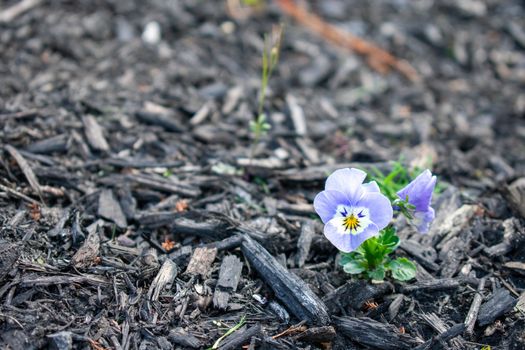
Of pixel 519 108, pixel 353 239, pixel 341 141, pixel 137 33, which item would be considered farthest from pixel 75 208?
pixel 519 108

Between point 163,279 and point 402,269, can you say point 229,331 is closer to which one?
point 163,279

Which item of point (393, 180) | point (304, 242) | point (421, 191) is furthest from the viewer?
point (393, 180)

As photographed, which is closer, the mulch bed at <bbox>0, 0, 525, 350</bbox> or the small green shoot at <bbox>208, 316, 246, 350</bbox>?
the small green shoot at <bbox>208, 316, 246, 350</bbox>

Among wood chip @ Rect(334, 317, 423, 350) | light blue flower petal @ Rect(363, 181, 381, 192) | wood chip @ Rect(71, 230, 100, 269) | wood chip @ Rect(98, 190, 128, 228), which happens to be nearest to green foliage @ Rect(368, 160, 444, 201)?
light blue flower petal @ Rect(363, 181, 381, 192)

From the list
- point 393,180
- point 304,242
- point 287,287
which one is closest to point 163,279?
point 287,287

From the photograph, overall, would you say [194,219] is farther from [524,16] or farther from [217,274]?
[524,16]

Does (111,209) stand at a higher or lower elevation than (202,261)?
higher

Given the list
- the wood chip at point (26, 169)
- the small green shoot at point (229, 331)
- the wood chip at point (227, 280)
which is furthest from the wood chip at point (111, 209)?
the small green shoot at point (229, 331)

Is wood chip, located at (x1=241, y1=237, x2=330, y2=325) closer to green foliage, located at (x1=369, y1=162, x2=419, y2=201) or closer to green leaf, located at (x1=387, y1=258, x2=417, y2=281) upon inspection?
green leaf, located at (x1=387, y1=258, x2=417, y2=281)
